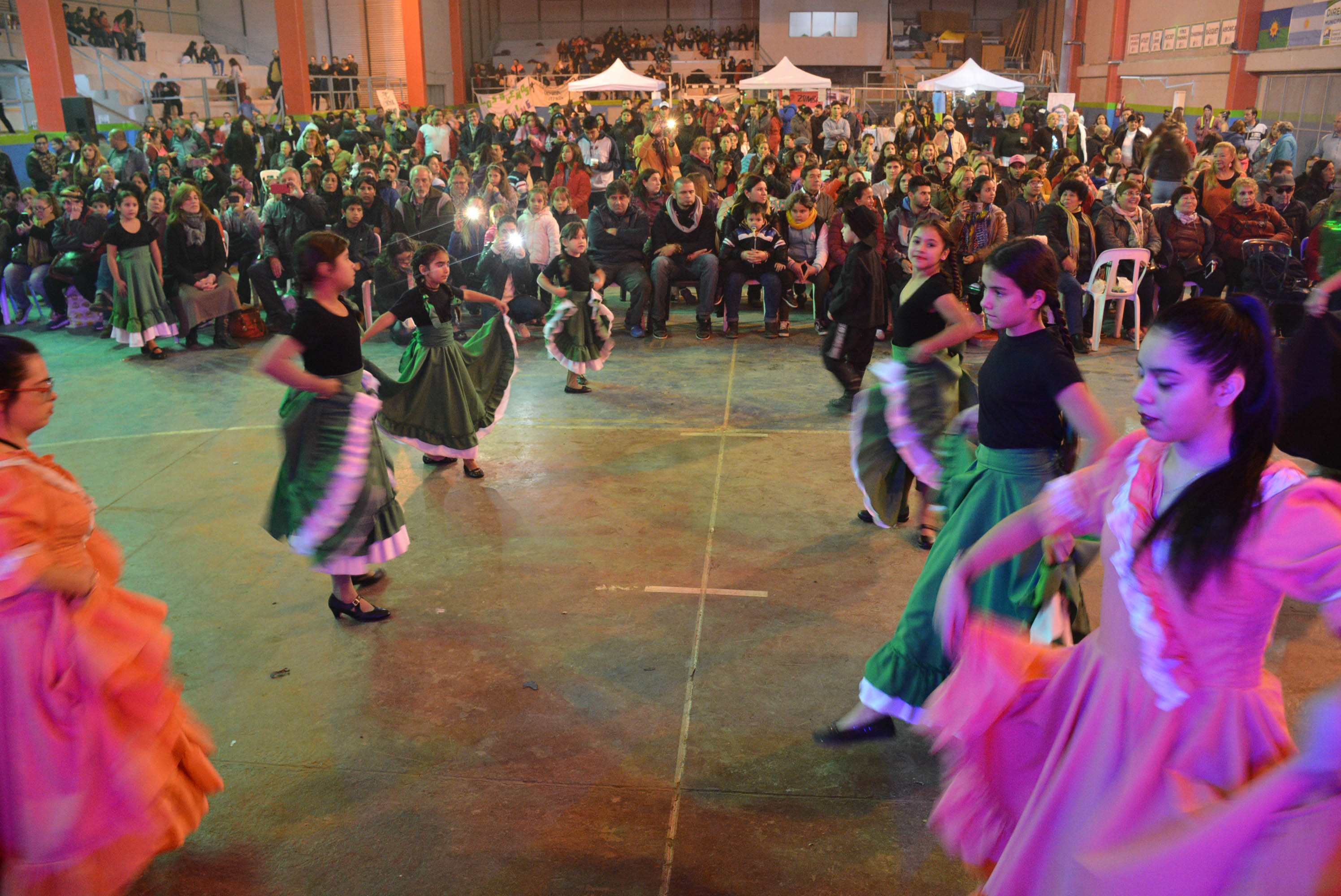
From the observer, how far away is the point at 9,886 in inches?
91.8

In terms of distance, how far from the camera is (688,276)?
32.1ft

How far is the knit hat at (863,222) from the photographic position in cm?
708

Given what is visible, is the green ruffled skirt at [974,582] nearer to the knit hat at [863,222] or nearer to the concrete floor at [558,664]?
the concrete floor at [558,664]

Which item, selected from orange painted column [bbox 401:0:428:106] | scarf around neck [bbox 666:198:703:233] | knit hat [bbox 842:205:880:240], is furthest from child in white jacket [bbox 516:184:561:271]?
orange painted column [bbox 401:0:428:106]

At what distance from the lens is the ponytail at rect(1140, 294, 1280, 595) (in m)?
1.70

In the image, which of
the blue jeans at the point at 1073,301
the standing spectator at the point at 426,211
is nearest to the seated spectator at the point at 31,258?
the standing spectator at the point at 426,211

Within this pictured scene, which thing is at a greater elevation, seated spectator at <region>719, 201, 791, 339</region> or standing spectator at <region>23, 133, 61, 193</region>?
standing spectator at <region>23, 133, 61, 193</region>

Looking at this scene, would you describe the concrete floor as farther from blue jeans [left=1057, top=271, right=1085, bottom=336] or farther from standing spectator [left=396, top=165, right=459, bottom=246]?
standing spectator [left=396, top=165, right=459, bottom=246]

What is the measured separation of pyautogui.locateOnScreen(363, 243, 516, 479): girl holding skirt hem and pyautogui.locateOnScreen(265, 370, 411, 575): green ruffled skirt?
51.2 inches

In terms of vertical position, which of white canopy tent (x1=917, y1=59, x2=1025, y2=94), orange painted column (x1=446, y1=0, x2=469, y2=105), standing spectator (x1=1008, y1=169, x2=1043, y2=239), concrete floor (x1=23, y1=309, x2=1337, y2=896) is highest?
orange painted column (x1=446, y1=0, x2=469, y2=105)

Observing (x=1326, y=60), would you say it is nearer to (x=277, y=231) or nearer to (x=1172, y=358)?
(x=277, y=231)

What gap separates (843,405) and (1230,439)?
5.35m

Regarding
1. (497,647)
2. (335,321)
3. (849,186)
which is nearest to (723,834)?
(497,647)

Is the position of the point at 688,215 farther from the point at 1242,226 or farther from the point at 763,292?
the point at 1242,226
